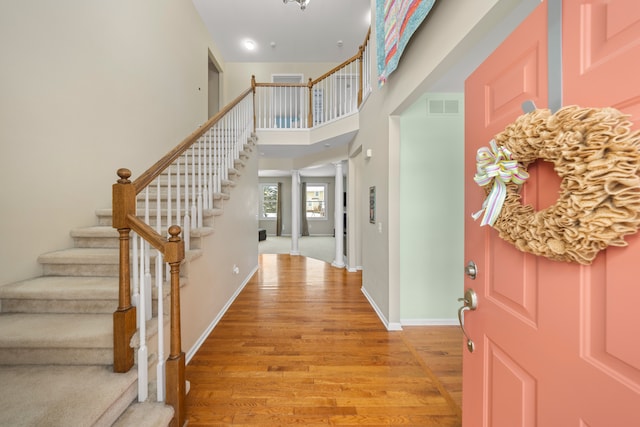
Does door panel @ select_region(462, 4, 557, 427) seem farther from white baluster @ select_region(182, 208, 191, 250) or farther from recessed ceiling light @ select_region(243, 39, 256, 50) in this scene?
recessed ceiling light @ select_region(243, 39, 256, 50)

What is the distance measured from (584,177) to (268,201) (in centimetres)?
1045

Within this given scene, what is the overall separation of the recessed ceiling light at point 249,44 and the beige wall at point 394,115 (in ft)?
12.2

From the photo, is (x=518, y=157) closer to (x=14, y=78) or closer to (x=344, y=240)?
(x=14, y=78)

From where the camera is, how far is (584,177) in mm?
576

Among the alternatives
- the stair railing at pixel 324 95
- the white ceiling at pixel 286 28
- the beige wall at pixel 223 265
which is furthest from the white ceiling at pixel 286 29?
the beige wall at pixel 223 265

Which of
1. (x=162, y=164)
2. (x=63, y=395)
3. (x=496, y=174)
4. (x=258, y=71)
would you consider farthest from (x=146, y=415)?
(x=258, y=71)

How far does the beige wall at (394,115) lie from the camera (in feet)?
4.25

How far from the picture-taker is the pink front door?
55 centimetres

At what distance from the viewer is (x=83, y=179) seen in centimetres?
224

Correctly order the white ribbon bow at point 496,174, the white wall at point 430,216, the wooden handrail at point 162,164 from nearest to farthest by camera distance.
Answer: the white ribbon bow at point 496,174 → the wooden handrail at point 162,164 → the white wall at point 430,216

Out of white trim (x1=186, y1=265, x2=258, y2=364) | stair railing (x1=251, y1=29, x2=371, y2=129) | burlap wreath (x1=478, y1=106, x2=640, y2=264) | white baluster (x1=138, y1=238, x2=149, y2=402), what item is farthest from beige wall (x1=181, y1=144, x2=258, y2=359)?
burlap wreath (x1=478, y1=106, x2=640, y2=264)

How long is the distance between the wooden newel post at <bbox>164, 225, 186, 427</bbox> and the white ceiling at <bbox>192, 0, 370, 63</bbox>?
5.14 meters

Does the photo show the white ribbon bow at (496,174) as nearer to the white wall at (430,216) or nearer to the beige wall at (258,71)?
the white wall at (430,216)

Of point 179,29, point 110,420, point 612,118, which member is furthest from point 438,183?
point 179,29
